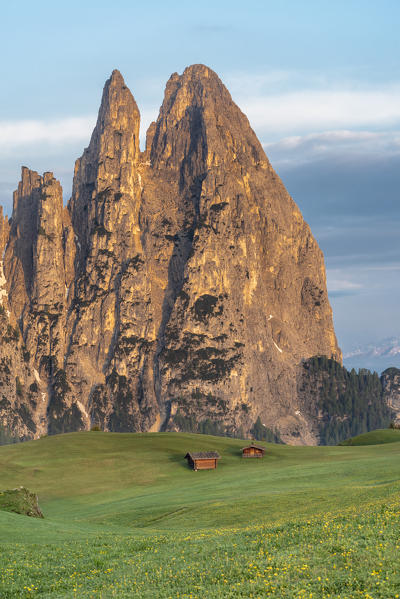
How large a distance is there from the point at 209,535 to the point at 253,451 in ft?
278

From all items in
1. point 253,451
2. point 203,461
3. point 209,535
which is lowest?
point 209,535

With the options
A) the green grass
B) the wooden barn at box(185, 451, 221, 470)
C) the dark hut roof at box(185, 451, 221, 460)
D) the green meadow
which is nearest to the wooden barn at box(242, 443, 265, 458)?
the dark hut roof at box(185, 451, 221, 460)

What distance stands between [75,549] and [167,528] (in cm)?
1478

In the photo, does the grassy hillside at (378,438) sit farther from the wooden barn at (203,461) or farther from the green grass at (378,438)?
the wooden barn at (203,461)

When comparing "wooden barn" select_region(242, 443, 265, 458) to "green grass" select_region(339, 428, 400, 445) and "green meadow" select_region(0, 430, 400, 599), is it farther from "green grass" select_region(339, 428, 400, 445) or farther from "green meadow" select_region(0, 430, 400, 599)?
"green grass" select_region(339, 428, 400, 445)

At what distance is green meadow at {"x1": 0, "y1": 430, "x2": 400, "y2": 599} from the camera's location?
1036 inches

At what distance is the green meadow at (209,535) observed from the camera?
86.3ft

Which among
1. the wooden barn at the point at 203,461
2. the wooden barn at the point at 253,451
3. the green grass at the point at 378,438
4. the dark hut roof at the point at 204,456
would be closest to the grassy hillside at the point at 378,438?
the green grass at the point at 378,438

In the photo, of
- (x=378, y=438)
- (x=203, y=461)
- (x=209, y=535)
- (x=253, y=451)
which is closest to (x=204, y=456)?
(x=203, y=461)

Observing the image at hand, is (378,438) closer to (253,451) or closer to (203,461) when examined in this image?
(253,451)

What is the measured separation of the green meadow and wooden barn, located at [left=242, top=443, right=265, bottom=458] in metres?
17.6

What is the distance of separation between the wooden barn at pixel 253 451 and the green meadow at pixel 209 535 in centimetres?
1759

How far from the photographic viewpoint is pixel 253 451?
122188 millimetres

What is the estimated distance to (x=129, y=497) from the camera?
8344 centimetres
